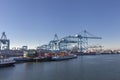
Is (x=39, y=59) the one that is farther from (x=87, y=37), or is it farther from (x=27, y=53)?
(x=87, y=37)

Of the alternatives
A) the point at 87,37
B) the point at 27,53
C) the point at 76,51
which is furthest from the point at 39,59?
the point at 76,51

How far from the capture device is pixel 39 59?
5353cm

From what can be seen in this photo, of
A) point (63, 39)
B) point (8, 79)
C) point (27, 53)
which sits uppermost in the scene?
point (63, 39)

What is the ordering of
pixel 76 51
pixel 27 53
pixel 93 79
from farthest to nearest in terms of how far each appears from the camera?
pixel 76 51 → pixel 27 53 → pixel 93 79

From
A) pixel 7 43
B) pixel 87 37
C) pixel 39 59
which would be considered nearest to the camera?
pixel 39 59

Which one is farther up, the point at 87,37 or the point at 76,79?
the point at 87,37

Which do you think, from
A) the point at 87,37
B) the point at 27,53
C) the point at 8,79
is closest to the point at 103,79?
the point at 8,79

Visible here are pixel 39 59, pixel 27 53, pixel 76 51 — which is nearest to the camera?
pixel 39 59

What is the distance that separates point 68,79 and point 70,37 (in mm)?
65529

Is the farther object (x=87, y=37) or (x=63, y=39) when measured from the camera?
(x=87, y=37)

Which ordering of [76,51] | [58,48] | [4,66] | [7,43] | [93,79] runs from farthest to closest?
[76,51]
[58,48]
[7,43]
[4,66]
[93,79]

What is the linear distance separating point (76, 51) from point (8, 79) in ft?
301

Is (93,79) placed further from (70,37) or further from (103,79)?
(70,37)

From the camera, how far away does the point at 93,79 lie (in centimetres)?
2119
